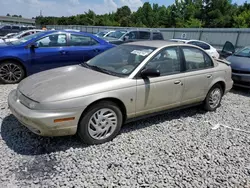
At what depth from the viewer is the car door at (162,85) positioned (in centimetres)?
335

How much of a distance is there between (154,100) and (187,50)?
1.25m

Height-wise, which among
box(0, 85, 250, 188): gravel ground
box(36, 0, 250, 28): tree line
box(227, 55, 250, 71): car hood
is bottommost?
box(0, 85, 250, 188): gravel ground

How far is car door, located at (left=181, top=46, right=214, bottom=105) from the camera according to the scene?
3.92m

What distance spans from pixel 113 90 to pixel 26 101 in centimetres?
115

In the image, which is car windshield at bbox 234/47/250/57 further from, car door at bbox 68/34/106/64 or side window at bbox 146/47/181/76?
car door at bbox 68/34/106/64

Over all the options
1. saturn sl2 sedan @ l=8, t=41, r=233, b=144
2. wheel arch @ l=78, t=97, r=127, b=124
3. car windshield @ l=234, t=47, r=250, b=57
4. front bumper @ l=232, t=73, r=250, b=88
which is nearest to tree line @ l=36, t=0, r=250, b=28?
Answer: car windshield @ l=234, t=47, r=250, b=57

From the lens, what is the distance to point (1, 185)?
229 centimetres

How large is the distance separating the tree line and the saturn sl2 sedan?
37919mm

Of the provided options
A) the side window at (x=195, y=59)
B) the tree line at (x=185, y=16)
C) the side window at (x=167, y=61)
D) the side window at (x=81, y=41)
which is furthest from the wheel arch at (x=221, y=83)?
the tree line at (x=185, y=16)

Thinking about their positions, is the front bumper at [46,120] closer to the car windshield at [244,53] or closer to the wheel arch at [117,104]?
the wheel arch at [117,104]

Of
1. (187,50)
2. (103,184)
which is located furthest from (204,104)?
(103,184)

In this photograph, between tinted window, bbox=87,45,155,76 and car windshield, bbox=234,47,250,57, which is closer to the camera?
tinted window, bbox=87,45,155,76

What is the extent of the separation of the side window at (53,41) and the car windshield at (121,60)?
269 cm

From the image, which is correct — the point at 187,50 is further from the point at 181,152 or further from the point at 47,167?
the point at 47,167
